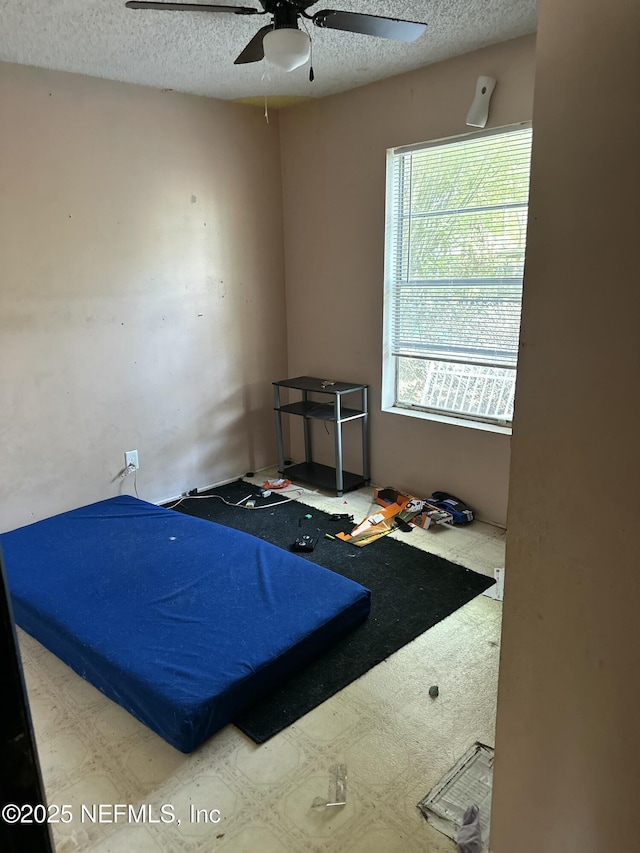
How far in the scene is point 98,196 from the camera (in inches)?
132

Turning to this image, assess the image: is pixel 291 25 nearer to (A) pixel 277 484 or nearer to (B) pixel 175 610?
(B) pixel 175 610

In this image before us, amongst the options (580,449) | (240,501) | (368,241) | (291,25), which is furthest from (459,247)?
(580,449)

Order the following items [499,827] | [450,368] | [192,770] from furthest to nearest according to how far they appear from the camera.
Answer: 1. [450,368]
2. [192,770]
3. [499,827]

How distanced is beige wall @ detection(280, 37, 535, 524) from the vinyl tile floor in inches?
57.9

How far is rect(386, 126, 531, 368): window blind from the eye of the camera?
10.2 ft

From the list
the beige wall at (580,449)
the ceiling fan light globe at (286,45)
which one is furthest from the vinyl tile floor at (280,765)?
the ceiling fan light globe at (286,45)

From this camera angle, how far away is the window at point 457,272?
123 inches

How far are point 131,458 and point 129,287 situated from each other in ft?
3.54

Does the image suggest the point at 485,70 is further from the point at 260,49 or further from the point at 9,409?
the point at 9,409

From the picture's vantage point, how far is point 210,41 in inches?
109

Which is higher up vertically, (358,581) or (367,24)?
(367,24)

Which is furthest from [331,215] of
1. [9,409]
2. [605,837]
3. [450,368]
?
[605,837]

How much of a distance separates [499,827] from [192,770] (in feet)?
3.23

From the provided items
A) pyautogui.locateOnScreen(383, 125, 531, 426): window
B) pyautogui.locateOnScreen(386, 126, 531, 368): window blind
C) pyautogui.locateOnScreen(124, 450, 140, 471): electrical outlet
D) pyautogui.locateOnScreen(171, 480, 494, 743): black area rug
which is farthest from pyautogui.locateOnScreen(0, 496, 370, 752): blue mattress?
pyautogui.locateOnScreen(386, 126, 531, 368): window blind
